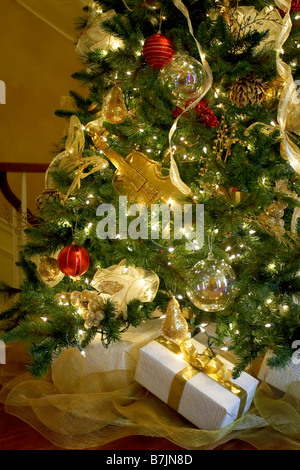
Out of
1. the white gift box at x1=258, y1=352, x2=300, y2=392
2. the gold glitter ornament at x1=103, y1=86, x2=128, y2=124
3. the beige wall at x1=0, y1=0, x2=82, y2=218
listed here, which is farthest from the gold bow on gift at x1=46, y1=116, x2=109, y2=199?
the beige wall at x1=0, y1=0, x2=82, y2=218

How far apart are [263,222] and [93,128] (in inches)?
23.5

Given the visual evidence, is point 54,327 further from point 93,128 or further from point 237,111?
point 237,111

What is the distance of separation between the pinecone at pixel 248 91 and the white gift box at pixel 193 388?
2.36 ft

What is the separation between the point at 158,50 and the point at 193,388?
89 cm

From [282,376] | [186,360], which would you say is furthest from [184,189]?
[282,376]

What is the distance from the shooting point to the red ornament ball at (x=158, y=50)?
41.6 inches

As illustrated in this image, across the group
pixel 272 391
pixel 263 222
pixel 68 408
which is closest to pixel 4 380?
pixel 68 408

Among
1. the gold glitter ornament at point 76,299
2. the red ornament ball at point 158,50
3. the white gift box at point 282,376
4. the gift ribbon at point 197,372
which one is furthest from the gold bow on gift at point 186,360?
the red ornament ball at point 158,50

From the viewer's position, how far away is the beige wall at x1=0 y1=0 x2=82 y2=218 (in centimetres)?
254

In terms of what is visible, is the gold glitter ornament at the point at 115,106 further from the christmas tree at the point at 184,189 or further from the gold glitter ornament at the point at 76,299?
the gold glitter ornament at the point at 76,299

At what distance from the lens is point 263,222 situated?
106 centimetres

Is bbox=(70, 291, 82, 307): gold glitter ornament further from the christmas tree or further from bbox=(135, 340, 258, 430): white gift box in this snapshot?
bbox=(135, 340, 258, 430): white gift box

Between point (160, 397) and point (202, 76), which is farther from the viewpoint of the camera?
point (160, 397)

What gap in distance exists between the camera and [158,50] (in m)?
1.06
